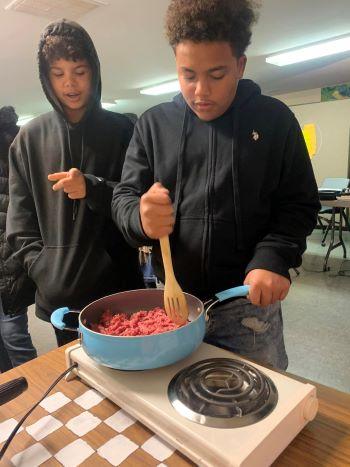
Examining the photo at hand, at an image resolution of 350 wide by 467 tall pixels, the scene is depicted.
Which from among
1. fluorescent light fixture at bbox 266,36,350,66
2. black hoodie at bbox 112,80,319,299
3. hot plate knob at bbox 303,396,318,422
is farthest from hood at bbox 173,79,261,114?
fluorescent light fixture at bbox 266,36,350,66

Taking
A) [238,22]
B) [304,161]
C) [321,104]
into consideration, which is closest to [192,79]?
[238,22]

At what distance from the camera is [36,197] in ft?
3.35

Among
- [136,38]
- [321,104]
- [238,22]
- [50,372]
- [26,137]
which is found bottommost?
[50,372]

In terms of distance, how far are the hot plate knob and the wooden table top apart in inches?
1.1

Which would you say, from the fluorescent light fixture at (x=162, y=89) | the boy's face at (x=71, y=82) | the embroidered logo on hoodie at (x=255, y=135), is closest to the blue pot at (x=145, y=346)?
the embroidered logo on hoodie at (x=255, y=135)

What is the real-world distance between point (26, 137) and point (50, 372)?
0.65 metres

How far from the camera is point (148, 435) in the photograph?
1.80ft

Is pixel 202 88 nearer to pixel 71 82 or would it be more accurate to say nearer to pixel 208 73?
pixel 208 73

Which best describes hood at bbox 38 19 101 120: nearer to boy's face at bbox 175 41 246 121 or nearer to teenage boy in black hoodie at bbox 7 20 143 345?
teenage boy in black hoodie at bbox 7 20 143 345

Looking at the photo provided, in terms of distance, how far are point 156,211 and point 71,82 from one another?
0.55m

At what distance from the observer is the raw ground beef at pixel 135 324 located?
2.18ft

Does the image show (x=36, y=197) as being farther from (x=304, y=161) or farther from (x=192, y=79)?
(x=304, y=161)

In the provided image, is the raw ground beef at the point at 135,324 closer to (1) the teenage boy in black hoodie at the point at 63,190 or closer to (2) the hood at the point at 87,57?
(1) the teenage boy in black hoodie at the point at 63,190

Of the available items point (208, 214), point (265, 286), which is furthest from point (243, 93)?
point (265, 286)
